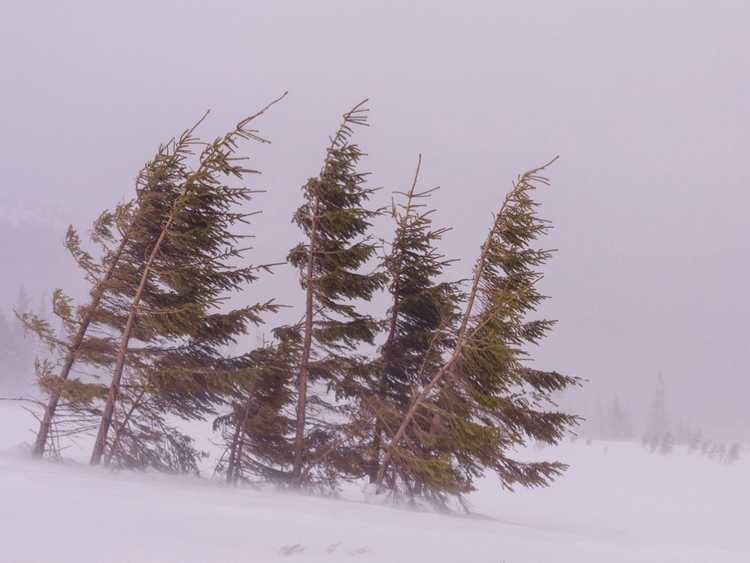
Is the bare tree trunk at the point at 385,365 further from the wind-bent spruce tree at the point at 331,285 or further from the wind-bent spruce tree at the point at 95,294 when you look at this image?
the wind-bent spruce tree at the point at 95,294

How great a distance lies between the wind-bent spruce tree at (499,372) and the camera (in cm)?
818

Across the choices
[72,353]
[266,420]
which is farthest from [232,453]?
[72,353]

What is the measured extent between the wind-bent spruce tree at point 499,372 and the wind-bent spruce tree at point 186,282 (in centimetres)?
371

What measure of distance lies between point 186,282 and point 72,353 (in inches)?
99.9

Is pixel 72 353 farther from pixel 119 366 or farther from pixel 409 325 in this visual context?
pixel 409 325

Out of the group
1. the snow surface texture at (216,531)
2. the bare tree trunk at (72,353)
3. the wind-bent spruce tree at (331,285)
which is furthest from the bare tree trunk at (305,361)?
the bare tree trunk at (72,353)

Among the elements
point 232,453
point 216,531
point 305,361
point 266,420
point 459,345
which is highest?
point 459,345

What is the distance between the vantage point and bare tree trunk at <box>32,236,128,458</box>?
8.30 m

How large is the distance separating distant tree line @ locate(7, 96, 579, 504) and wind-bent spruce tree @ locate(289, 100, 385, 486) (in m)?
0.04

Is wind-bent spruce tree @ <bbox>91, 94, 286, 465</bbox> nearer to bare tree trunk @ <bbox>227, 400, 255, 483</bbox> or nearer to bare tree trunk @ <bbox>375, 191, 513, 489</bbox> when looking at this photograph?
bare tree trunk @ <bbox>227, 400, 255, 483</bbox>

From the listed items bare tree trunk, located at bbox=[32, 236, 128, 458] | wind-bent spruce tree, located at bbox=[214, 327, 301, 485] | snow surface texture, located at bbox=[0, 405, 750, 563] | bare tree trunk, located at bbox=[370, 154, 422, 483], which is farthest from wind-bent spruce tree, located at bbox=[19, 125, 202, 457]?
bare tree trunk, located at bbox=[370, 154, 422, 483]

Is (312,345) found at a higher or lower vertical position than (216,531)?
higher

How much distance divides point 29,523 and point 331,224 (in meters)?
6.89

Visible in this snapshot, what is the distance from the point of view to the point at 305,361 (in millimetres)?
9922
